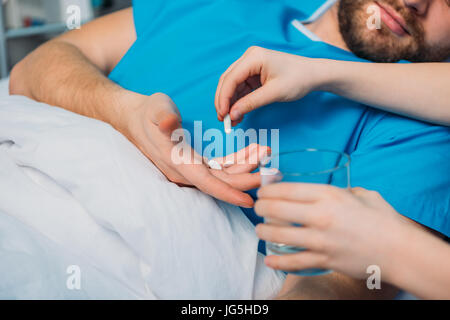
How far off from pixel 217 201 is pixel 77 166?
0.24 meters

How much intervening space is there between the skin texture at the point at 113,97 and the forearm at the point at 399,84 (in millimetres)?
195

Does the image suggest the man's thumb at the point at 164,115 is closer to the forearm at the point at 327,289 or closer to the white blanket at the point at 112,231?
the white blanket at the point at 112,231

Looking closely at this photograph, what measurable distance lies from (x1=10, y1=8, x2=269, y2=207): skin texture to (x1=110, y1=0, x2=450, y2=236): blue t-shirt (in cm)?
10

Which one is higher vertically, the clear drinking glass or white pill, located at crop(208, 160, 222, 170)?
the clear drinking glass

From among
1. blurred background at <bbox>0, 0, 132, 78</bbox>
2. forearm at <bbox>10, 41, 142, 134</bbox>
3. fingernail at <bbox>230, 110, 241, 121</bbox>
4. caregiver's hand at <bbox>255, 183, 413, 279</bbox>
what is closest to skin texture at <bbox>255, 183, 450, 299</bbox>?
caregiver's hand at <bbox>255, 183, 413, 279</bbox>

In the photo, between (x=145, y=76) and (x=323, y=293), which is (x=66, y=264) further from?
(x=145, y=76)

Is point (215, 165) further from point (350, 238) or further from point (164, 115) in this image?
point (350, 238)

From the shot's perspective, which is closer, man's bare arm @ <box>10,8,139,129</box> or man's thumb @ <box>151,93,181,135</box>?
man's thumb @ <box>151,93,181,135</box>

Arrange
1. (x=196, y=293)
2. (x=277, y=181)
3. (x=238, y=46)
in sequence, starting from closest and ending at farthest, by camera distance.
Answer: (x=277, y=181), (x=196, y=293), (x=238, y=46)

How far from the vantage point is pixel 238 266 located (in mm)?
644

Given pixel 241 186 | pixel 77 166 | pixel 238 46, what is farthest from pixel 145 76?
pixel 241 186

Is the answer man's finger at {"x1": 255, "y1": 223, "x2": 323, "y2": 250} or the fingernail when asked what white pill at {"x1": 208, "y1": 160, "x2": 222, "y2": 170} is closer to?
the fingernail

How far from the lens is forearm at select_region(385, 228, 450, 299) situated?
1.60 ft

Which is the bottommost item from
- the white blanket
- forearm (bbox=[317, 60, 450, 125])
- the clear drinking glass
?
the white blanket
